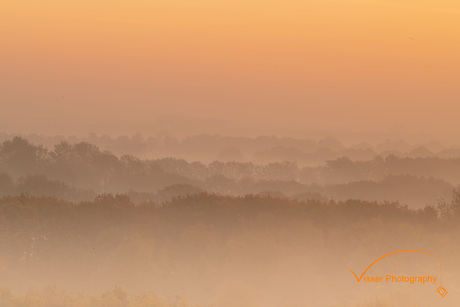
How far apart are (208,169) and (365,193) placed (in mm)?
34324

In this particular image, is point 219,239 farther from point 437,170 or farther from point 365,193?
point 437,170

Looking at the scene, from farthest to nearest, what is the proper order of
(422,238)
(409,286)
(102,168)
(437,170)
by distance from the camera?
1. (437,170)
2. (102,168)
3. (422,238)
4. (409,286)

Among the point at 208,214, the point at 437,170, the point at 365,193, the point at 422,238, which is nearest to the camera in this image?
the point at 422,238

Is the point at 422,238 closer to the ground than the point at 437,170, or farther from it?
closer to the ground

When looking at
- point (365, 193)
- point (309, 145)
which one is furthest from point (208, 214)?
point (309, 145)

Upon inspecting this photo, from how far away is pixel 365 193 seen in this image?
96.6 meters

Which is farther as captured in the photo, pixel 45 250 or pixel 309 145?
pixel 309 145

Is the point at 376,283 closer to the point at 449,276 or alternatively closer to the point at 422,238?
the point at 449,276

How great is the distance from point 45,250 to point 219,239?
14318 mm

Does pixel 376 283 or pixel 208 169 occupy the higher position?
pixel 208 169

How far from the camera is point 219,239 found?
57.5 m

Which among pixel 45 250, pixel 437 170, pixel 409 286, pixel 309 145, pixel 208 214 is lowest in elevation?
pixel 409 286

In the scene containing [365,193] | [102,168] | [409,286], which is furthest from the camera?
[102,168]

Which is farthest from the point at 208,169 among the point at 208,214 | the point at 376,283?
the point at 376,283
